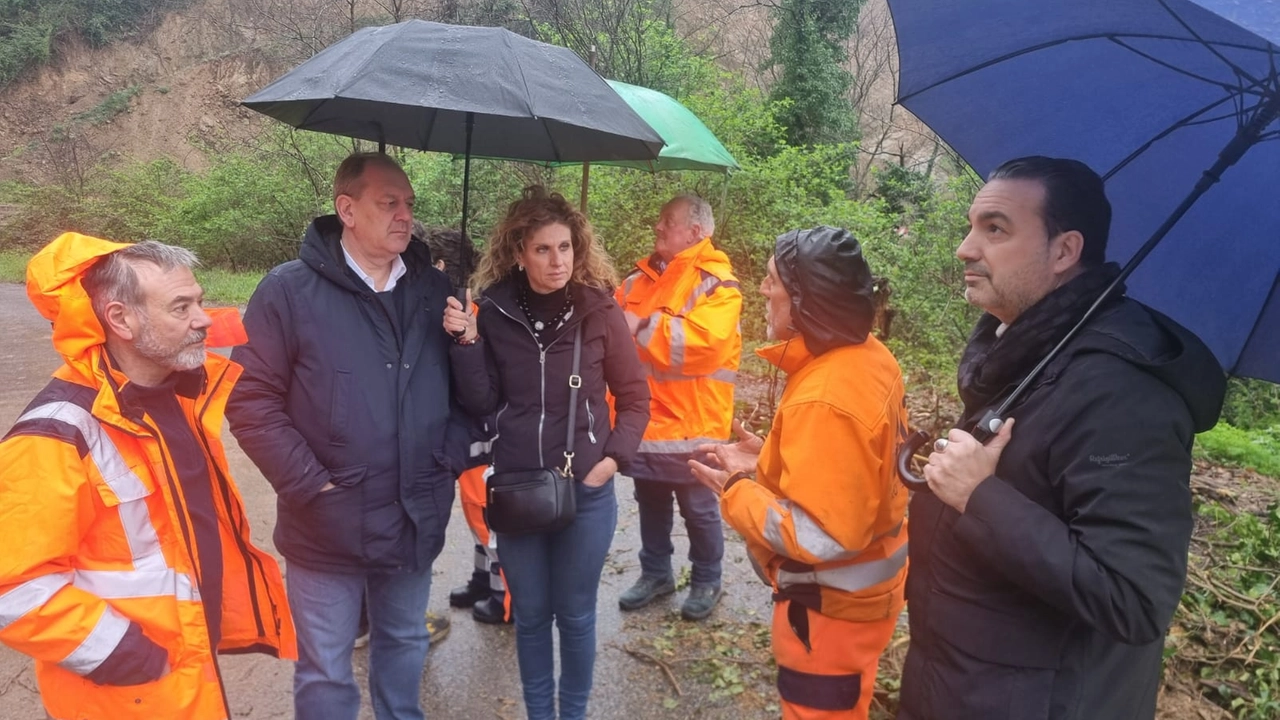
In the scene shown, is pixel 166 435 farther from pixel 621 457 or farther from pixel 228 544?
pixel 621 457

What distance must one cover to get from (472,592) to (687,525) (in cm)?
123

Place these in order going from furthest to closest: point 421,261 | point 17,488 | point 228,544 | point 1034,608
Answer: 1. point 421,261
2. point 228,544
3. point 17,488
4. point 1034,608

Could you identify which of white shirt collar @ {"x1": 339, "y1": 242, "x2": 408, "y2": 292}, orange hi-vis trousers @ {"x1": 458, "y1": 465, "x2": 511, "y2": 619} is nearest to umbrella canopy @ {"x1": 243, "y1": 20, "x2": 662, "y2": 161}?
white shirt collar @ {"x1": 339, "y1": 242, "x2": 408, "y2": 292}

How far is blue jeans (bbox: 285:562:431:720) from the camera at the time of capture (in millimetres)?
2404

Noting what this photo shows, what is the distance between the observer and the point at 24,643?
1.63m

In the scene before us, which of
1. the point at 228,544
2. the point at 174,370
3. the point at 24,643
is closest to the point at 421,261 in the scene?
the point at 174,370

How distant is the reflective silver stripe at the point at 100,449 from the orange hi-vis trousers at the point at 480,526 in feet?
7.09

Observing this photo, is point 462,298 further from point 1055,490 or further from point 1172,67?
point 1172,67

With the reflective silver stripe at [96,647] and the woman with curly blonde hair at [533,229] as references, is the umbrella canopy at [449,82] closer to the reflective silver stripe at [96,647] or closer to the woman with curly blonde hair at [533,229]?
the woman with curly blonde hair at [533,229]

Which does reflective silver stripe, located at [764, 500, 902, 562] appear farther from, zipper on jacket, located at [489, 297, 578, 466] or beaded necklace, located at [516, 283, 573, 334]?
beaded necklace, located at [516, 283, 573, 334]

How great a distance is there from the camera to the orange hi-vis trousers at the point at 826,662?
6.52ft

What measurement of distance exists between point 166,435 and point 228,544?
15.4 inches

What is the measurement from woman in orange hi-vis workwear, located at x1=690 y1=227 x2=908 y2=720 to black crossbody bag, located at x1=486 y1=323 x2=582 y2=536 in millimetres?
722

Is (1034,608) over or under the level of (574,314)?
under
